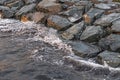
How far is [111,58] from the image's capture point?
29.9ft

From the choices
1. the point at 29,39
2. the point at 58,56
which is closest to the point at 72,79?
the point at 58,56

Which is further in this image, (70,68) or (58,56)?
(58,56)

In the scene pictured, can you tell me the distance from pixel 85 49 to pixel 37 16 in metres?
4.27

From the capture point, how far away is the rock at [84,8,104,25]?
11656 millimetres

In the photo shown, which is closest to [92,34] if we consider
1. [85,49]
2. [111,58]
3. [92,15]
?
[85,49]

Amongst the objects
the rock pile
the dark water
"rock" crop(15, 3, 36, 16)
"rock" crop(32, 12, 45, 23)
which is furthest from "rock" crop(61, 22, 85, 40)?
"rock" crop(15, 3, 36, 16)

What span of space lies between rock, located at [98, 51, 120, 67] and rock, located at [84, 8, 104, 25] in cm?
245

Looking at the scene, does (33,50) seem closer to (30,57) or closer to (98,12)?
(30,57)

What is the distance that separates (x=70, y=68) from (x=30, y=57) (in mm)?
1601

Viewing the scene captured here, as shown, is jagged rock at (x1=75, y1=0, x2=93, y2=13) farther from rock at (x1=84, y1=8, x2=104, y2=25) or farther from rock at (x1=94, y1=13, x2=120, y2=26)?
rock at (x1=94, y1=13, x2=120, y2=26)

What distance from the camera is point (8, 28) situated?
1308 centimetres

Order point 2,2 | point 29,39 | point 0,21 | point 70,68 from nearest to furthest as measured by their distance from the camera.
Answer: point 70,68 < point 29,39 < point 0,21 < point 2,2

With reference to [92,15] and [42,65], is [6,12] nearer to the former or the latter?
[92,15]

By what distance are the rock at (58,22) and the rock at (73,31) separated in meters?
0.39
